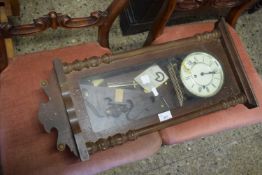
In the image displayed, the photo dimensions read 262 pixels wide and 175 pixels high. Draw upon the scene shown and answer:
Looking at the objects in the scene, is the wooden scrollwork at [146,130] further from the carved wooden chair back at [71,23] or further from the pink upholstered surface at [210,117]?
the carved wooden chair back at [71,23]

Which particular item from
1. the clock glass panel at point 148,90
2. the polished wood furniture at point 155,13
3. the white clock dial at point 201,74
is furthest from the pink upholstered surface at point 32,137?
the polished wood furniture at point 155,13

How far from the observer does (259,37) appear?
74.5 inches

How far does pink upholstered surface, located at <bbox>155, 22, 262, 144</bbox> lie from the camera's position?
1173mm

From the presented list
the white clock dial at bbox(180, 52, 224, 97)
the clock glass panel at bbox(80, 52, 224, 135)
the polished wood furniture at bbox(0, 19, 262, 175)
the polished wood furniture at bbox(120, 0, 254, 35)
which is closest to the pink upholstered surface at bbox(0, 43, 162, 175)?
the polished wood furniture at bbox(0, 19, 262, 175)

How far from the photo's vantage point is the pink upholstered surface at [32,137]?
1008mm

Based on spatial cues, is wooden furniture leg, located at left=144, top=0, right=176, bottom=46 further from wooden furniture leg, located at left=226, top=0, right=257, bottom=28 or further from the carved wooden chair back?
wooden furniture leg, located at left=226, top=0, right=257, bottom=28

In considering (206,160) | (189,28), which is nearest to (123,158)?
(189,28)

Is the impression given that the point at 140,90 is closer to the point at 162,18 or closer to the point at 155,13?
the point at 162,18

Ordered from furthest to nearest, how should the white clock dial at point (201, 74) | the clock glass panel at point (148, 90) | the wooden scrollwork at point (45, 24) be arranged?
the white clock dial at point (201, 74)
the clock glass panel at point (148, 90)
the wooden scrollwork at point (45, 24)

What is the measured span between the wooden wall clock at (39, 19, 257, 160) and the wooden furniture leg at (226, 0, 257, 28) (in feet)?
0.35

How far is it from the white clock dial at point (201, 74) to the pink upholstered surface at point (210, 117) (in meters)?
0.10

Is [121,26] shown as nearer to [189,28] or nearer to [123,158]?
[189,28]

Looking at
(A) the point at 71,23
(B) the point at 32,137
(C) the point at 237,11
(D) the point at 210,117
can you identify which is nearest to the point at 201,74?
(D) the point at 210,117

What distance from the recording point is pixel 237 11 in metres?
1.25
